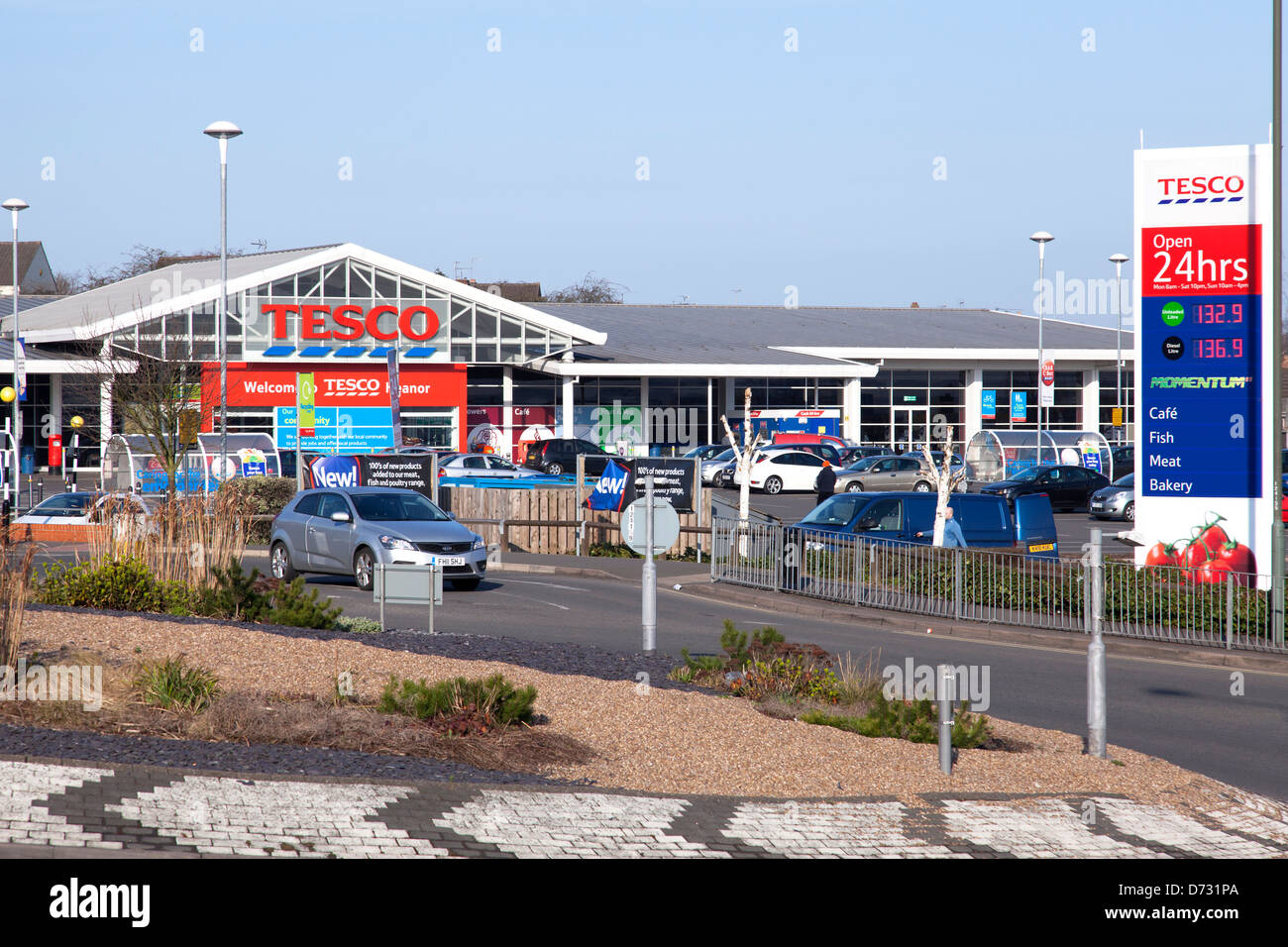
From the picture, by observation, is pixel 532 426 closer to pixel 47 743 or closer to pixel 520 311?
pixel 520 311

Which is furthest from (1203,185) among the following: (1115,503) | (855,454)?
(855,454)

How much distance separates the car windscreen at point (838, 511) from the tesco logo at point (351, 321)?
30.1 m

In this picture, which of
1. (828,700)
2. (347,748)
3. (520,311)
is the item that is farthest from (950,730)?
(520,311)

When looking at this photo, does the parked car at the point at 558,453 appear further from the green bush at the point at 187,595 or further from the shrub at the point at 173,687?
the shrub at the point at 173,687

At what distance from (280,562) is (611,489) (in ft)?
24.2

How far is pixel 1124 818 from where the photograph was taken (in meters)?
7.77

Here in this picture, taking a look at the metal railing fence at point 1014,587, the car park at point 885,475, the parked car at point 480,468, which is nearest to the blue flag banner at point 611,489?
the metal railing fence at point 1014,587

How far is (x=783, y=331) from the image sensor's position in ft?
206

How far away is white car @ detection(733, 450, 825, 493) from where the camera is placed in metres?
44.6

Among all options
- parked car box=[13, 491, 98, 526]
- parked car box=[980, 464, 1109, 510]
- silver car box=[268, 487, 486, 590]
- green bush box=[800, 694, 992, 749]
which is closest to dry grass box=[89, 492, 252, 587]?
silver car box=[268, 487, 486, 590]

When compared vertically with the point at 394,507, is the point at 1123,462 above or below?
above

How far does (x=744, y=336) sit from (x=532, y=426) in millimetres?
12152

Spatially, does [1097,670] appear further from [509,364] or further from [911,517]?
[509,364]

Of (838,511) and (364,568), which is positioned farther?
(838,511)
